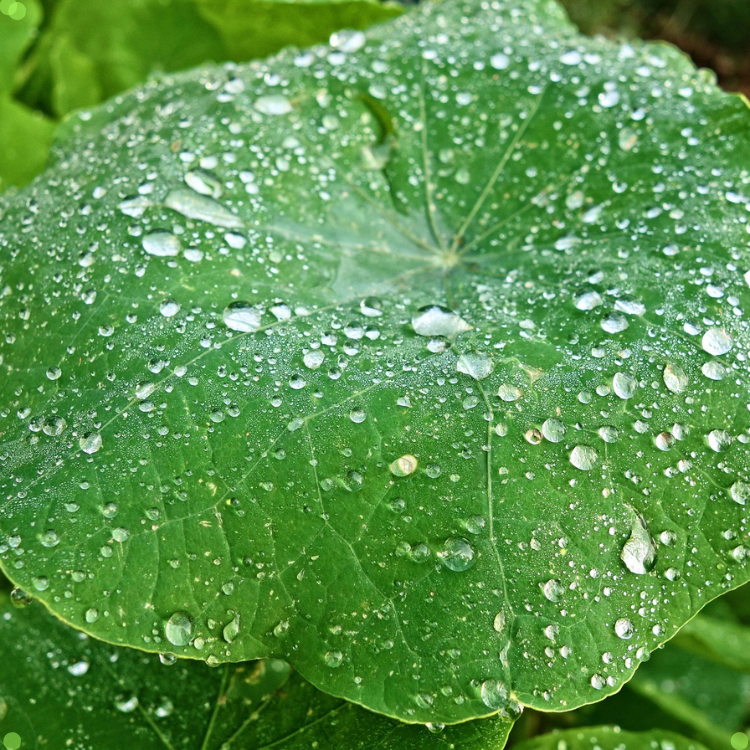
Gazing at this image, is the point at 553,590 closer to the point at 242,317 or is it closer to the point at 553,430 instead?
the point at 553,430

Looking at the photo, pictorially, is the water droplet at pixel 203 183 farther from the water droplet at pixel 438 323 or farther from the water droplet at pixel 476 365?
the water droplet at pixel 476 365

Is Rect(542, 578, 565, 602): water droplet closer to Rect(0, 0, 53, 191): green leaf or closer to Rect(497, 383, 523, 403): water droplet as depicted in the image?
Rect(497, 383, 523, 403): water droplet

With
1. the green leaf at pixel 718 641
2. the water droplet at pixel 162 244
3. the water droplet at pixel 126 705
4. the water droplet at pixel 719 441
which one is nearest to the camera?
the water droplet at pixel 719 441

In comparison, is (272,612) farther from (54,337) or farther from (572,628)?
(54,337)

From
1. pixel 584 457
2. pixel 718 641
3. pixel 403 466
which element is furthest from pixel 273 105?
pixel 718 641

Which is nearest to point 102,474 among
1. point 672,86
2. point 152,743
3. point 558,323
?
point 152,743

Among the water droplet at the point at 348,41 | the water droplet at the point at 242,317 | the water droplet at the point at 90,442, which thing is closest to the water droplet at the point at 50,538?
the water droplet at the point at 90,442
